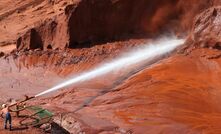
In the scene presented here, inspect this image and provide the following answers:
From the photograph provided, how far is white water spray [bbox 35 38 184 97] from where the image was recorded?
15.9 m

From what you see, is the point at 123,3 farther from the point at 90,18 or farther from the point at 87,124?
the point at 87,124

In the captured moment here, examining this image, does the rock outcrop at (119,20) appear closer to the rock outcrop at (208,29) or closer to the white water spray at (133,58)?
the white water spray at (133,58)

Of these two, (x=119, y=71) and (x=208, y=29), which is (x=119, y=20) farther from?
(x=208, y=29)

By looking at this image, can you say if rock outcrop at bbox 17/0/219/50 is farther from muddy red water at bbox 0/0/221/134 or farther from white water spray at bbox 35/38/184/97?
white water spray at bbox 35/38/184/97

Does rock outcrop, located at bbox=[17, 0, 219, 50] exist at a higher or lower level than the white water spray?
higher

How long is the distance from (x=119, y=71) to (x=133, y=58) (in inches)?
53.0

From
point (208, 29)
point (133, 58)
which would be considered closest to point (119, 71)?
point (133, 58)

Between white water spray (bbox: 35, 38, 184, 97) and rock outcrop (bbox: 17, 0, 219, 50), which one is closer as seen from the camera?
white water spray (bbox: 35, 38, 184, 97)

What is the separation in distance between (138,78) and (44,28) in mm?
5837

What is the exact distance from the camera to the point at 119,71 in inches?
626

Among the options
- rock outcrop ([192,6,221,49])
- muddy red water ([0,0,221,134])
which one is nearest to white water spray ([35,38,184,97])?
muddy red water ([0,0,221,134])

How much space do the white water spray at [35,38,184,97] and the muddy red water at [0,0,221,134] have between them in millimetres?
325

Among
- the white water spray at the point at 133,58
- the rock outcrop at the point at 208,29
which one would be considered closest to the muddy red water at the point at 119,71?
the rock outcrop at the point at 208,29

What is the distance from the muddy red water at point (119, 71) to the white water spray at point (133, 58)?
325 mm
